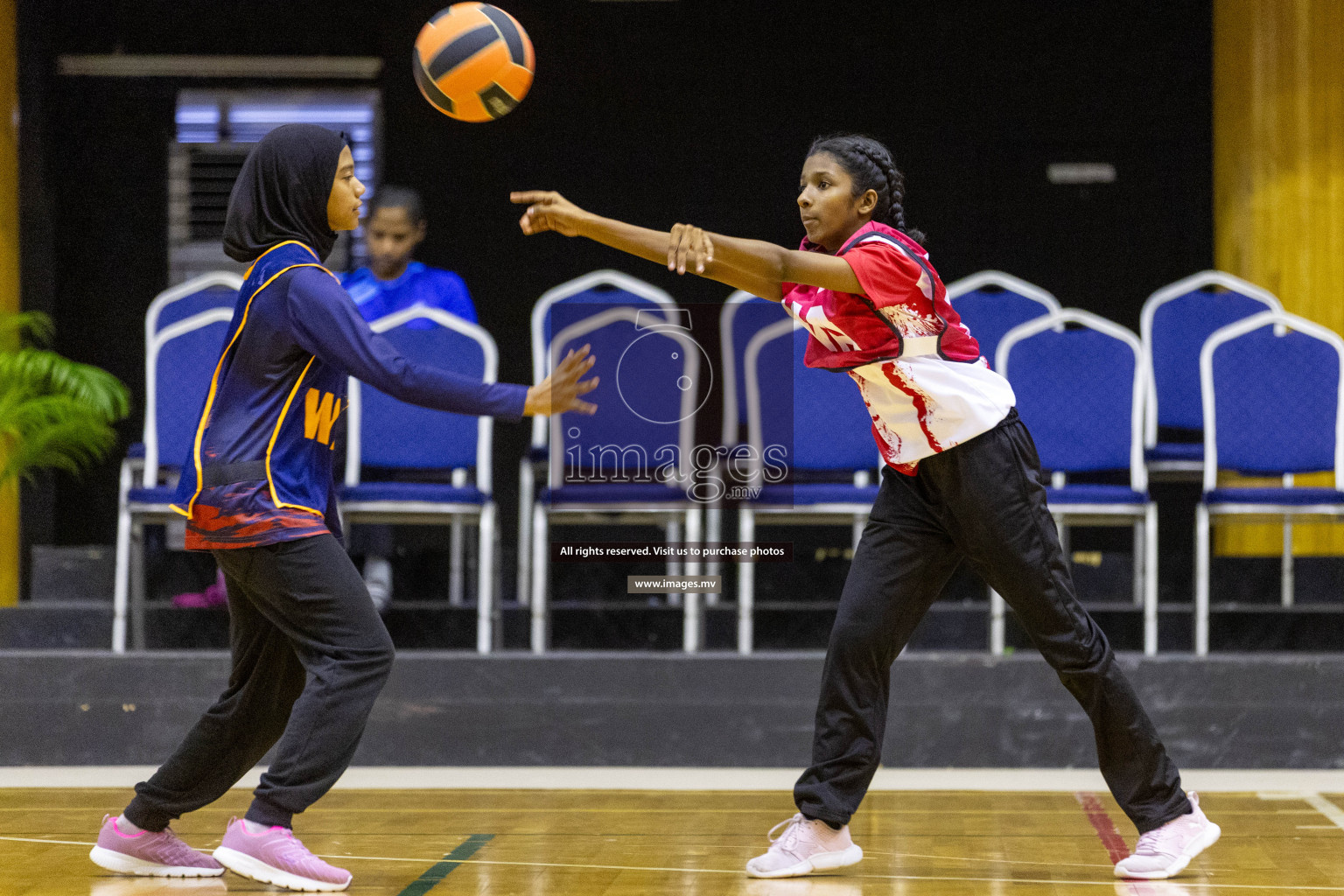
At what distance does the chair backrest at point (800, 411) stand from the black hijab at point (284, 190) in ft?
6.97

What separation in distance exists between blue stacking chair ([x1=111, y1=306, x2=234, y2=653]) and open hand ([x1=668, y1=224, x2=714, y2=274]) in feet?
8.31

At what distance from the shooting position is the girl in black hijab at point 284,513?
2.62 meters

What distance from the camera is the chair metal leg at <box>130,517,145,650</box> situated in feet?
14.9

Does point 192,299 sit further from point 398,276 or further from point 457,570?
point 457,570

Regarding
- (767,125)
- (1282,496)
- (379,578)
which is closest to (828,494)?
(1282,496)

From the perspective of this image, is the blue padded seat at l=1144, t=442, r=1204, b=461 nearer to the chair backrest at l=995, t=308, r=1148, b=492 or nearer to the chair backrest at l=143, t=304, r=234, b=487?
the chair backrest at l=995, t=308, r=1148, b=492

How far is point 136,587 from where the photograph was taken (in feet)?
15.0

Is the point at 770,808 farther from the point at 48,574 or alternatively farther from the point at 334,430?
the point at 48,574

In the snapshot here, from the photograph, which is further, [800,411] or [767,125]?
[767,125]

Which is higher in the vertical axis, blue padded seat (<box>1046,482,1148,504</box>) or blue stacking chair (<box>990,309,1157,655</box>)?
blue stacking chair (<box>990,309,1157,655</box>)

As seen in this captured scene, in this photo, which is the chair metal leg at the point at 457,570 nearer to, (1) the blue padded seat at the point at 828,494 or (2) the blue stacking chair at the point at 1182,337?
(1) the blue padded seat at the point at 828,494

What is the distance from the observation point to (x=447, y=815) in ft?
11.1

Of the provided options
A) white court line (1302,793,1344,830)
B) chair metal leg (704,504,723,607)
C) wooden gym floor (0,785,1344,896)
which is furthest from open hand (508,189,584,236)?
chair metal leg (704,504,723,607)

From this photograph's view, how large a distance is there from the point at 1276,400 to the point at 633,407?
205cm
